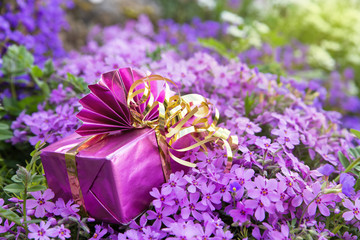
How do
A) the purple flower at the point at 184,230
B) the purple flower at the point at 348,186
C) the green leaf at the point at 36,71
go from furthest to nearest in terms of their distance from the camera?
the green leaf at the point at 36,71
the purple flower at the point at 348,186
the purple flower at the point at 184,230

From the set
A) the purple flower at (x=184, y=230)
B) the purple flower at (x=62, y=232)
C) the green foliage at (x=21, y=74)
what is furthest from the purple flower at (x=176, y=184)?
the green foliage at (x=21, y=74)

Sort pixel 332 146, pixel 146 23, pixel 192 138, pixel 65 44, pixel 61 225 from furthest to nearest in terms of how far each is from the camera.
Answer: pixel 146 23
pixel 65 44
pixel 332 146
pixel 192 138
pixel 61 225

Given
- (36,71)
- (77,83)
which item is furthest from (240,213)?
(36,71)

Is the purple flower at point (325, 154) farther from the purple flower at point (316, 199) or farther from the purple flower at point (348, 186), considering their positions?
the purple flower at point (316, 199)

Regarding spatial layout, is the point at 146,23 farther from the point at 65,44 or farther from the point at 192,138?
the point at 192,138

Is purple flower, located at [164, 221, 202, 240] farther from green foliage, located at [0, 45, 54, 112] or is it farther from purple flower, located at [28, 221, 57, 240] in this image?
green foliage, located at [0, 45, 54, 112]

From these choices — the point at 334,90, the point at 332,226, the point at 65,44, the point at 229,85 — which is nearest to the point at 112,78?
the point at 229,85

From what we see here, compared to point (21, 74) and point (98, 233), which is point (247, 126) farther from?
point (21, 74)
